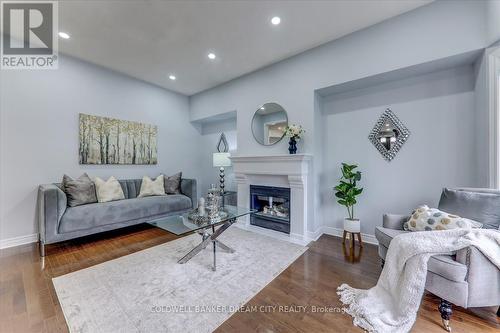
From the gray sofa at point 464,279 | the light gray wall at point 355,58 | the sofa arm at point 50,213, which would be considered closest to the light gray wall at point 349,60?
Result: the light gray wall at point 355,58

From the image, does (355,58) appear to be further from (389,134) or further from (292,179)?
(292,179)

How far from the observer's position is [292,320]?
1.50 m

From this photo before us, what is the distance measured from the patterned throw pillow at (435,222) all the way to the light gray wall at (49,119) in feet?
14.8

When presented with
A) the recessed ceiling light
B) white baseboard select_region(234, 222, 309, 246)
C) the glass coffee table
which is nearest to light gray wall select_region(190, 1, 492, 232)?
white baseboard select_region(234, 222, 309, 246)

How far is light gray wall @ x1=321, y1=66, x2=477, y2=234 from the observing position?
2.42 metres

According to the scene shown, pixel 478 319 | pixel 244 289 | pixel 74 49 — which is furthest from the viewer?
pixel 74 49

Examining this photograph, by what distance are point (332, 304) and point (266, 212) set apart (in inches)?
79.1

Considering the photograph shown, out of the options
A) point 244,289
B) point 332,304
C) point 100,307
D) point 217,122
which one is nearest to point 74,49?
point 217,122

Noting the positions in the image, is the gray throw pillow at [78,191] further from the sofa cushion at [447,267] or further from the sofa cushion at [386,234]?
the sofa cushion at [447,267]

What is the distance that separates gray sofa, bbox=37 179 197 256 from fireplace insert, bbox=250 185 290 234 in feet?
4.62

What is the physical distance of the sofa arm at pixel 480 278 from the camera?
1324 mm

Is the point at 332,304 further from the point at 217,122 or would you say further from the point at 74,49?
the point at 74,49

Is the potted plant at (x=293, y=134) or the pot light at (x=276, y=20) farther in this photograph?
the potted plant at (x=293, y=134)
